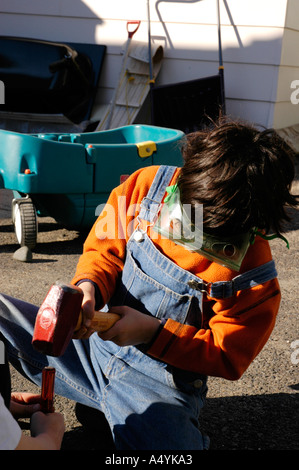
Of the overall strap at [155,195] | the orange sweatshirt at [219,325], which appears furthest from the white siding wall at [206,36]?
the orange sweatshirt at [219,325]

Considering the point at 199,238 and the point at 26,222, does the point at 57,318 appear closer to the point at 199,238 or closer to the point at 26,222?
the point at 199,238

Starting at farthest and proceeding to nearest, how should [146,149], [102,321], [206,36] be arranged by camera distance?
[206,36] < [146,149] < [102,321]

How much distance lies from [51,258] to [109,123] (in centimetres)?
213

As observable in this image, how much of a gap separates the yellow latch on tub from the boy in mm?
1586

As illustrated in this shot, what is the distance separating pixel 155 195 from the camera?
1.70m

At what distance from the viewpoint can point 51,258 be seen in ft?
10.7

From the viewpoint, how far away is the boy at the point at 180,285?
55.1 inches

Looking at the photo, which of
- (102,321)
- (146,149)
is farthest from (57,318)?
(146,149)

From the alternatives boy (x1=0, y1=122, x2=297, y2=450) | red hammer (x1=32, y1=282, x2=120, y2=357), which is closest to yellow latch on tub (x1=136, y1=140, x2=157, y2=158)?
boy (x1=0, y1=122, x2=297, y2=450)

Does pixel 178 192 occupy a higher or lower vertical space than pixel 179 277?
higher
